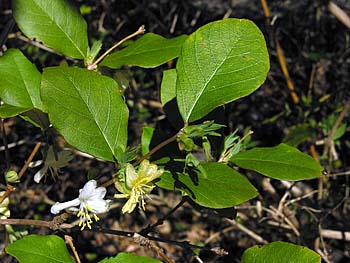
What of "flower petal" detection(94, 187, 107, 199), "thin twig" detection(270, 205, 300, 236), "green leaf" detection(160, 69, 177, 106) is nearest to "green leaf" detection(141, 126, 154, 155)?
"green leaf" detection(160, 69, 177, 106)

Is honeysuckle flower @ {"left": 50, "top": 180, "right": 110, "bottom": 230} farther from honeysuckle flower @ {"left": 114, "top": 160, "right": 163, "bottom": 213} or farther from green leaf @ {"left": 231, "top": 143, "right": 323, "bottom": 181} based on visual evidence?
green leaf @ {"left": 231, "top": 143, "right": 323, "bottom": 181}

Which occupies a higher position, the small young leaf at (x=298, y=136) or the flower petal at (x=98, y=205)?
the flower petal at (x=98, y=205)

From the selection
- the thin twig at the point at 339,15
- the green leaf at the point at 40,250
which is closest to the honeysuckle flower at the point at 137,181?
the green leaf at the point at 40,250

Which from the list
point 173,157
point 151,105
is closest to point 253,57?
point 173,157

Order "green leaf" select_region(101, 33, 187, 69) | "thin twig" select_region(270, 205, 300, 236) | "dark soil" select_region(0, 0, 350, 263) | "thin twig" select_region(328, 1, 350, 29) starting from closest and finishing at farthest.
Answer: "green leaf" select_region(101, 33, 187, 69), "thin twig" select_region(270, 205, 300, 236), "thin twig" select_region(328, 1, 350, 29), "dark soil" select_region(0, 0, 350, 263)

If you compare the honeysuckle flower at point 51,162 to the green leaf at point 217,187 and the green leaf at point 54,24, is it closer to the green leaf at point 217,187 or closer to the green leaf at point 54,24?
the green leaf at point 54,24

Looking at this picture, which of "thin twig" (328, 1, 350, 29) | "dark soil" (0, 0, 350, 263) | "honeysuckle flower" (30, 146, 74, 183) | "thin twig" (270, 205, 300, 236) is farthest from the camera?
"dark soil" (0, 0, 350, 263)

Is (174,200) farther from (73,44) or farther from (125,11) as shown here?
(73,44)
